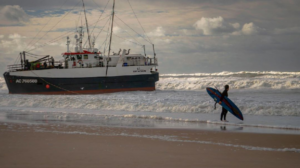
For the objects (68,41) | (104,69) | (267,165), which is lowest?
(267,165)

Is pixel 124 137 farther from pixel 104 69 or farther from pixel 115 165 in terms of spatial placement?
pixel 104 69

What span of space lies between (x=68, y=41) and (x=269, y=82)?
27.9m

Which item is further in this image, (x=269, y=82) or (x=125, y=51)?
(x=269, y=82)

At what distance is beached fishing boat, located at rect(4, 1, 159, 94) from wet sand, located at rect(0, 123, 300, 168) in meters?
21.3

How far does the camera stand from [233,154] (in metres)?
7.57

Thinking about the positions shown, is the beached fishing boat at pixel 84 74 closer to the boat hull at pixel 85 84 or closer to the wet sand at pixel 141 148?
the boat hull at pixel 85 84

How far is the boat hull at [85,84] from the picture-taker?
106 feet

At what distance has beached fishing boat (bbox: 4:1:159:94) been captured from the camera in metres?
32.4

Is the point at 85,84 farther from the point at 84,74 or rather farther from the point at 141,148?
the point at 141,148

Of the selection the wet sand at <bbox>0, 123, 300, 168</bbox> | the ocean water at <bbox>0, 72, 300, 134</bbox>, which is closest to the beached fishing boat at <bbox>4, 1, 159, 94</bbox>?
the ocean water at <bbox>0, 72, 300, 134</bbox>

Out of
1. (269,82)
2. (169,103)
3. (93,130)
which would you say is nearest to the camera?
(93,130)

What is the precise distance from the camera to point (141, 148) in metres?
8.12

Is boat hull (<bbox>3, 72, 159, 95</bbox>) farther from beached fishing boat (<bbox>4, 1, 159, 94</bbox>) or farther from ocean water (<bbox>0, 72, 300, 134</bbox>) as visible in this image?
ocean water (<bbox>0, 72, 300, 134</bbox>)

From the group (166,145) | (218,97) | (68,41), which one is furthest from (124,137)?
(68,41)
